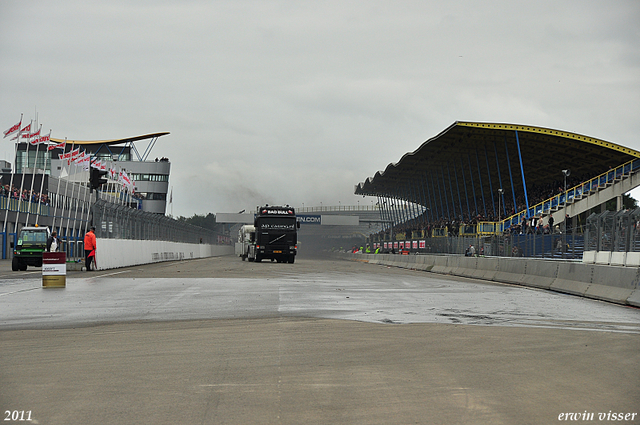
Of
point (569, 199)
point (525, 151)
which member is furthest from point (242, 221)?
point (569, 199)

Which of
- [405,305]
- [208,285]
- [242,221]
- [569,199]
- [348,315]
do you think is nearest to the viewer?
[348,315]

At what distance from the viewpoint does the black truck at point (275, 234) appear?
4750 cm

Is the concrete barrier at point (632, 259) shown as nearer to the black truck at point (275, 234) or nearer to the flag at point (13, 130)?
the black truck at point (275, 234)

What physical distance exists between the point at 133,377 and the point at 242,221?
122m

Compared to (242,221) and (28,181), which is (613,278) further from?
(242,221)

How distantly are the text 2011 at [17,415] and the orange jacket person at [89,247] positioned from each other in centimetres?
2358

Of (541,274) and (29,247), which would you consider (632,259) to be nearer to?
(541,274)

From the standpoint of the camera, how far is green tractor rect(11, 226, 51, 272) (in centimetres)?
3244

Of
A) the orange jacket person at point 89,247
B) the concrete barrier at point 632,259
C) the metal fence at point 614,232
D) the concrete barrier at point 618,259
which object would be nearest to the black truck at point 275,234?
the orange jacket person at point 89,247

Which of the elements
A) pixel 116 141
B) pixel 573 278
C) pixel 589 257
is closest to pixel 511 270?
pixel 589 257

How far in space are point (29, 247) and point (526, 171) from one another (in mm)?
49578

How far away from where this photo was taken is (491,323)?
436 inches

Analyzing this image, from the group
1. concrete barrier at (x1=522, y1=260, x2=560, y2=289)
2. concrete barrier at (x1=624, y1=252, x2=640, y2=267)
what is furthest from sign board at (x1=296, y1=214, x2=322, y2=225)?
concrete barrier at (x1=624, y1=252, x2=640, y2=267)

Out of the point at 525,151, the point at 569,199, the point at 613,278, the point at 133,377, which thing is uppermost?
the point at 525,151
